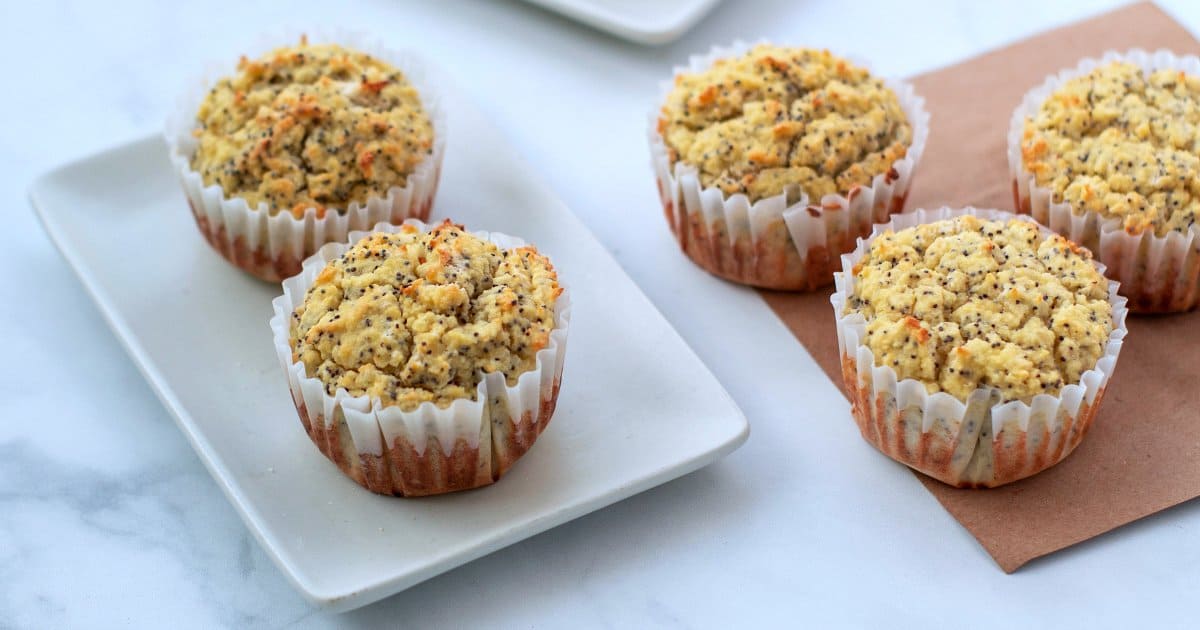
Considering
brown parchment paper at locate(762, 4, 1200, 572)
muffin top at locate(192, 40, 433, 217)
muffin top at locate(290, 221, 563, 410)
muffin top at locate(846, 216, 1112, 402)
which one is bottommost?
brown parchment paper at locate(762, 4, 1200, 572)

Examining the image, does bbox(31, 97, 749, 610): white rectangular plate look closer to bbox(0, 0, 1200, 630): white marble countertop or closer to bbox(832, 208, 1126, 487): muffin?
bbox(0, 0, 1200, 630): white marble countertop

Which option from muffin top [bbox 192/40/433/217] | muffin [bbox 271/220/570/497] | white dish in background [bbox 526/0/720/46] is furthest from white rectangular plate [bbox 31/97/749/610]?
white dish in background [bbox 526/0/720/46]

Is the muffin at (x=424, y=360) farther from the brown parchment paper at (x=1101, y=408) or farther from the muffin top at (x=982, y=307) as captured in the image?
the brown parchment paper at (x=1101, y=408)

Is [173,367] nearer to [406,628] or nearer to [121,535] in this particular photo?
[121,535]

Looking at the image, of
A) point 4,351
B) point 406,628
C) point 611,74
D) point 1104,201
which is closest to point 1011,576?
point 1104,201

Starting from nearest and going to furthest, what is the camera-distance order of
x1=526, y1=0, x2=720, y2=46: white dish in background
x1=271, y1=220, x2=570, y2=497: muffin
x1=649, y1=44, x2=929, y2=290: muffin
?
1. x1=271, y1=220, x2=570, y2=497: muffin
2. x1=649, y1=44, x2=929, y2=290: muffin
3. x1=526, y1=0, x2=720, y2=46: white dish in background

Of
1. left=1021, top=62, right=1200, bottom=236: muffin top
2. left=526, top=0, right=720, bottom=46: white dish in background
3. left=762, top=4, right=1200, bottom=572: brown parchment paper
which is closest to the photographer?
left=762, top=4, right=1200, bottom=572: brown parchment paper

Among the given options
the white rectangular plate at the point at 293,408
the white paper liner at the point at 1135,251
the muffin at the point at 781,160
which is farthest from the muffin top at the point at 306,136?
the white paper liner at the point at 1135,251

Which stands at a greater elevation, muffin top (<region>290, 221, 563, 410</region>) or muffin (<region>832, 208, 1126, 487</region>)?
muffin top (<region>290, 221, 563, 410</region>)
